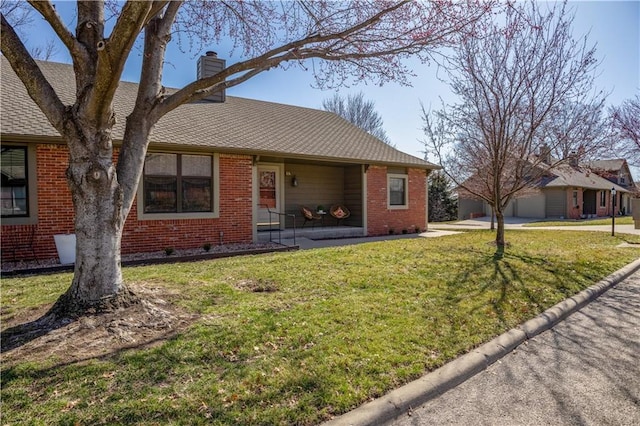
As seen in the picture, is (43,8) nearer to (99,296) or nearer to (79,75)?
(79,75)

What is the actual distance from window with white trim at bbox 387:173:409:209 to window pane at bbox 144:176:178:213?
7557 mm

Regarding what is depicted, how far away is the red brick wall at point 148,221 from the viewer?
26.3 ft

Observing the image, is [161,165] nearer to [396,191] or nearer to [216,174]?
[216,174]

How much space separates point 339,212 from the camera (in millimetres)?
13531

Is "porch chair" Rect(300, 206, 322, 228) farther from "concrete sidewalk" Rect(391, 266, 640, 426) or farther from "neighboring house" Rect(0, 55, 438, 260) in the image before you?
"concrete sidewalk" Rect(391, 266, 640, 426)

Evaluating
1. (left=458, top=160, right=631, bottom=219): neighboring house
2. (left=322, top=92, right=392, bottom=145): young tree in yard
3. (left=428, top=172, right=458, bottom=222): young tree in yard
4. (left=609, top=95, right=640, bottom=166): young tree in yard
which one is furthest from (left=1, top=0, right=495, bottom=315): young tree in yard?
(left=322, top=92, right=392, bottom=145): young tree in yard

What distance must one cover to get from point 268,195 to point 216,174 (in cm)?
310

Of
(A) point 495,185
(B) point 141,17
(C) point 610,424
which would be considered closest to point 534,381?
(C) point 610,424

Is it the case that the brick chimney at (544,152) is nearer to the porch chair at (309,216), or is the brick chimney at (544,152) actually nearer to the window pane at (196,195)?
the porch chair at (309,216)

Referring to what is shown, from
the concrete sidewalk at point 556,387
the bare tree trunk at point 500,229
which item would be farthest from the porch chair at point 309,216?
the concrete sidewalk at point 556,387

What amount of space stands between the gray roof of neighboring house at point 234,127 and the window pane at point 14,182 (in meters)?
0.63

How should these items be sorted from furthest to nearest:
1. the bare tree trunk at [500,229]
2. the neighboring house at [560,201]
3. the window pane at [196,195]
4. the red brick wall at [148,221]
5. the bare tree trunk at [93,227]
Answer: the neighboring house at [560,201]
the bare tree trunk at [500,229]
the window pane at [196,195]
the red brick wall at [148,221]
the bare tree trunk at [93,227]

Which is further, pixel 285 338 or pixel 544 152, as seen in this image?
pixel 544 152

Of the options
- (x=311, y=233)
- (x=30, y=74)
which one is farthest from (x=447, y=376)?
(x=311, y=233)
